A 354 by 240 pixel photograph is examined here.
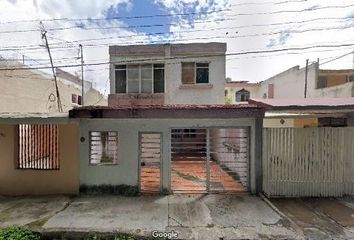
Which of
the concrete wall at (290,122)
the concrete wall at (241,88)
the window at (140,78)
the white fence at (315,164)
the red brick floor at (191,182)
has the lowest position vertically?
the red brick floor at (191,182)

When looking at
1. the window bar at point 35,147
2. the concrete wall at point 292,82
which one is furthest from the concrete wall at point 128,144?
the concrete wall at point 292,82

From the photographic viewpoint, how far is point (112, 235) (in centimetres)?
613

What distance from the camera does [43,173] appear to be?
9.21 m

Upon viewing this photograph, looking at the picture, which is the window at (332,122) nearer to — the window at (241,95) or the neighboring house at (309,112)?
the neighboring house at (309,112)

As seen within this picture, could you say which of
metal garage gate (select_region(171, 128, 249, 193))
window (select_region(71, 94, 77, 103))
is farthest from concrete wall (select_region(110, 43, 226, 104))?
window (select_region(71, 94, 77, 103))

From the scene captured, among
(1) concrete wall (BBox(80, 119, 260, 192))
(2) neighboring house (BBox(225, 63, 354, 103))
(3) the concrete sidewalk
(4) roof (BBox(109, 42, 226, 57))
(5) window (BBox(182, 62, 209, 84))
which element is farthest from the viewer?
(2) neighboring house (BBox(225, 63, 354, 103))

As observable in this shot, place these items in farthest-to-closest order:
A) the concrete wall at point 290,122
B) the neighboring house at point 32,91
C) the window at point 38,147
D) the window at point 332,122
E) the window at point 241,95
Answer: the window at point 241,95 < the neighboring house at point 32,91 < the concrete wall at point 290,122 < the window at point 332,122 < the window at point 38,147

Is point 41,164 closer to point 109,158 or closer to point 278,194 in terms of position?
point 109,158

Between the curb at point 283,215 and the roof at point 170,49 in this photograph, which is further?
the roof at point 170,49

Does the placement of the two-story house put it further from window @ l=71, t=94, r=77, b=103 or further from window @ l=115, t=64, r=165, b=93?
window @ l=71, t=94, r=77, b=103

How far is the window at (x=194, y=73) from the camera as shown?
15.7 meters

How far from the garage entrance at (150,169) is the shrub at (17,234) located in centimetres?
376

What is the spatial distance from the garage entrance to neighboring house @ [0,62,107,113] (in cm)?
996

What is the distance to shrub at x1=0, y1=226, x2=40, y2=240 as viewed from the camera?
5.86 meters
